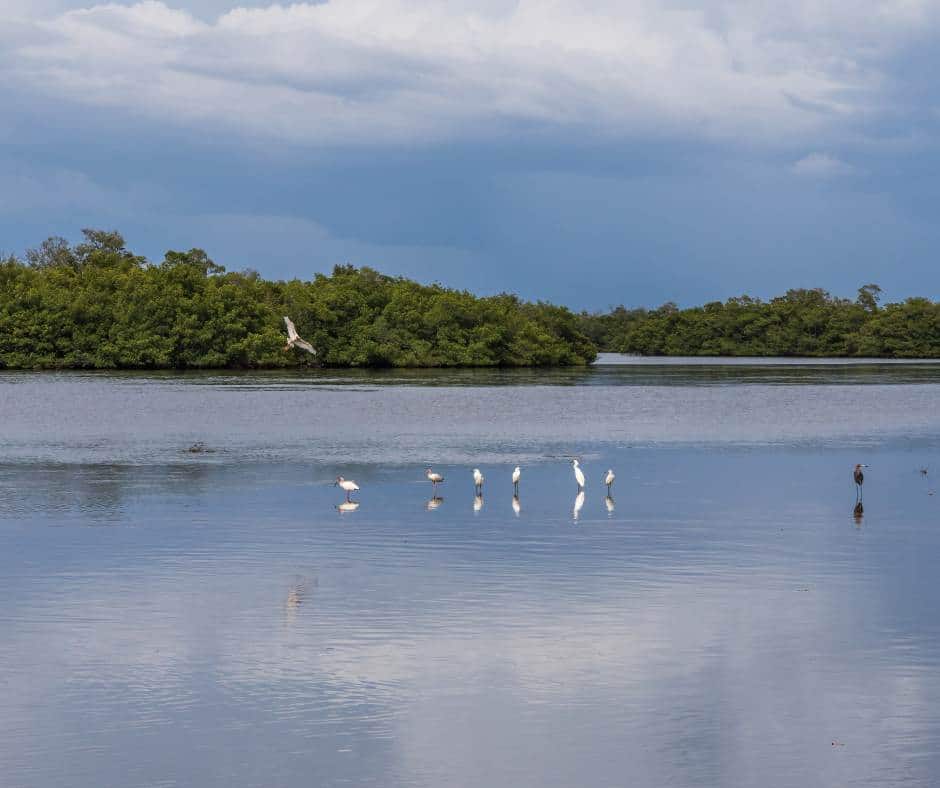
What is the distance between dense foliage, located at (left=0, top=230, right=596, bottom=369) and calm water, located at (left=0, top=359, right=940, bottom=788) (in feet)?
305

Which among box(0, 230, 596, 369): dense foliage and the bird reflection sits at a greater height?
box(0, 230, 596, 369): dense foliage

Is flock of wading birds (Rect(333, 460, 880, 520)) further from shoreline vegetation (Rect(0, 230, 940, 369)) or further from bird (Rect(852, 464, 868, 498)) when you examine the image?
shoreline vegetation (Rect(0, 230, 940, 369))

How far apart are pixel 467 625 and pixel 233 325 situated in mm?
113782

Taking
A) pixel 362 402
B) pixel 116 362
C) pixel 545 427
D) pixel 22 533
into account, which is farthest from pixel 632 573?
pixel 116 362

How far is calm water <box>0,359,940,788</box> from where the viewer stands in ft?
37.3

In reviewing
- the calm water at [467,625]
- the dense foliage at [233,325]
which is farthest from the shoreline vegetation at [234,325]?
the calm water at [467,625]

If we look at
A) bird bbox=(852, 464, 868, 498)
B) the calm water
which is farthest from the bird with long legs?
the calm water

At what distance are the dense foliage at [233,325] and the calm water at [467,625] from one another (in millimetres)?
92849

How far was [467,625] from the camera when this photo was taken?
1570cm

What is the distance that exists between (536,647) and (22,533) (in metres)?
11.1

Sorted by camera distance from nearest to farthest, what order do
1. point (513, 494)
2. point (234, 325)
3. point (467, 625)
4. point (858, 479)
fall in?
point (467, 625) → point (858, 479) → point (513, 494) → point (234, 325)

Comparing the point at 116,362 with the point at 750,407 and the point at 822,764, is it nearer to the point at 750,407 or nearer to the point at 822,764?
the point at 750,407

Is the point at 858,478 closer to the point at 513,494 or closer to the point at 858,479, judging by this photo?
the point at 858,479

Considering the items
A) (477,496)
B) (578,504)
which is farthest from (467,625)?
(477,496)
